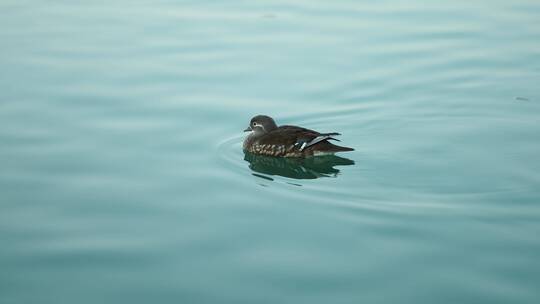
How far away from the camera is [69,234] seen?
791 centimetres

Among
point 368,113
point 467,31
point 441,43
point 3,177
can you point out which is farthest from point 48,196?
point 467,31

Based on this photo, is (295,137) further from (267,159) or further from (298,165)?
(267,159)

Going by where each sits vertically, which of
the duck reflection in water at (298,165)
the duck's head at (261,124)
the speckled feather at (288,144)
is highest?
the duck's head at (261,124)

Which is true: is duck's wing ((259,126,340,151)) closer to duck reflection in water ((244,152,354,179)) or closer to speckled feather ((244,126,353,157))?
speckled feather ((244,126,353,157))

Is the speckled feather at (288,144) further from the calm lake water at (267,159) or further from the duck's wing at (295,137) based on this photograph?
the calm lake water at (267,159)

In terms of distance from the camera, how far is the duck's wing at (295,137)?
401 inches

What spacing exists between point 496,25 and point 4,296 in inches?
418

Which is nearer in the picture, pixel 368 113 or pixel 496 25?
pixel 368 113

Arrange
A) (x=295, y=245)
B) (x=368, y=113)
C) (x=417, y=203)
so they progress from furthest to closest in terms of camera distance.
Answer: (x=368, y=113) < (x=417, y=203) < (x=295, y=245)

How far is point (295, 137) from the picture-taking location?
1033 centimetres

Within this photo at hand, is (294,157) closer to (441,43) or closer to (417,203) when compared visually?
(417,203)

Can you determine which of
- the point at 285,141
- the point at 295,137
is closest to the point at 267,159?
the point at 285,141

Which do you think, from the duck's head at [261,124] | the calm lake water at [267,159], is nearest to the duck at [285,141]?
the duck's head at [261,124]

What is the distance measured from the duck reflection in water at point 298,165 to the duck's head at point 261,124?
30 cm
